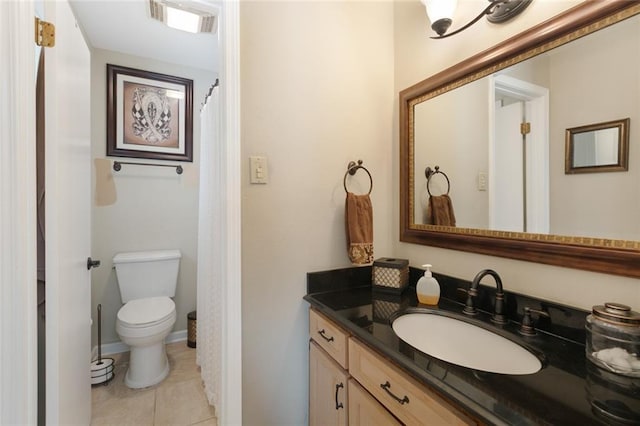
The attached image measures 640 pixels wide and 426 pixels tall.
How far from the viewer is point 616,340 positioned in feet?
2.23

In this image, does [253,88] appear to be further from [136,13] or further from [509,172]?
[136,13]

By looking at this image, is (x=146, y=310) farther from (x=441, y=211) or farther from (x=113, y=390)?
(x=441, y=211)

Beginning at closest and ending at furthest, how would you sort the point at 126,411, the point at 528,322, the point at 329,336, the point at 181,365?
the point at 528,322 < the point at 329,336 < the point at 126,411 < the point at 181,365

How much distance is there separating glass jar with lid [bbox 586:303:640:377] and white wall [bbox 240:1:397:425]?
3.02 feet

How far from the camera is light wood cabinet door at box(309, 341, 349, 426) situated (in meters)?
1.02

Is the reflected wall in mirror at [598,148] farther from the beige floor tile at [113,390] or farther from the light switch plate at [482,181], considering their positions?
the beige floor tile at [113,390]


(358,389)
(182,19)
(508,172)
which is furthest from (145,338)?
(508,172)

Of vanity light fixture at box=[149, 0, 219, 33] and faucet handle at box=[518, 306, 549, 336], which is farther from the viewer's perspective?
vanity light fixture at box=[149, 0, 219, 33]

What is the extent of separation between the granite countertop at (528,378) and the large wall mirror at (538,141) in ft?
0.70

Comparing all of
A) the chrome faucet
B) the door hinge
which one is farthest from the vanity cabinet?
the door hinge

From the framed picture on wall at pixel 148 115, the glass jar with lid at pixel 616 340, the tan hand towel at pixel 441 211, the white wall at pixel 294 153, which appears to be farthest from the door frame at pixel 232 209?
the framed picture on wall at pixel 148 115

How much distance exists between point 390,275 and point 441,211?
38cm

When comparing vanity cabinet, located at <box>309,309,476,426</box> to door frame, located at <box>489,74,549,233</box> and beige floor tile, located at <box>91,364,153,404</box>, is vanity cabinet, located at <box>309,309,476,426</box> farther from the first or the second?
beige floor tile, located at <box>91,364,153,404</box>

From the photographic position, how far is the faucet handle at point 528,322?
0.89 m
